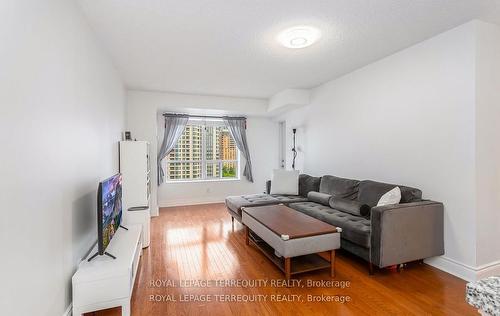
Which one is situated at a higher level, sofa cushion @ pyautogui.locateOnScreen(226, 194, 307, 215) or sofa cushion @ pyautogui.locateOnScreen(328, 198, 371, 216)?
sofa cushion @ pyautogui.locateOnScreen(328, 198, 371, 216)

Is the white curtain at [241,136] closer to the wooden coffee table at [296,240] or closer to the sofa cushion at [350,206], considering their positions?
the sofa cushion at [350,206]

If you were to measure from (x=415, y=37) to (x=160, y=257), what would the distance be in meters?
3.90

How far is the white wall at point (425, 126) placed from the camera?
2.46 meters

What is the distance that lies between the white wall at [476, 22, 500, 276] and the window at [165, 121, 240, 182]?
16.1ft

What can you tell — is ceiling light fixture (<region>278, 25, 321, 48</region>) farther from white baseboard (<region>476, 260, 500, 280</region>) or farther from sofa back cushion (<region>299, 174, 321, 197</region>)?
white baseboard (<region>476, 260, 500, 280</region>)

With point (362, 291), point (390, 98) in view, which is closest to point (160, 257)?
point (362, 291)

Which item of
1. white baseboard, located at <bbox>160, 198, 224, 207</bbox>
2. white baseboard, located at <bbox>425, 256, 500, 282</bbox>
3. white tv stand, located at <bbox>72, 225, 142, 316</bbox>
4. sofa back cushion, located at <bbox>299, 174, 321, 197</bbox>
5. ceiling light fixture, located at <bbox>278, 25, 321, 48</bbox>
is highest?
ceiling light fixture, located at <bbox>278, 25, 321, 48</bbox>

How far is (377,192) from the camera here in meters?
3.07

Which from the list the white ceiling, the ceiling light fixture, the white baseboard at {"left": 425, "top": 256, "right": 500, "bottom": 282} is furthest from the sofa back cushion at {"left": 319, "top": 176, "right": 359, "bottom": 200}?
the ceiling light fixture

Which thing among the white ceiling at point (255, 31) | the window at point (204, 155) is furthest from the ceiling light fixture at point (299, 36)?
the window at point (204, 155)

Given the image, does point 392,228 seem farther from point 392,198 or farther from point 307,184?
point 307,184

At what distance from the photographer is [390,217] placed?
2414 mm

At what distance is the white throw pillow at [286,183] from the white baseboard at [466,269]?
7.54ft

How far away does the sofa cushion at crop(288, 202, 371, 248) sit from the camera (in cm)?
255
